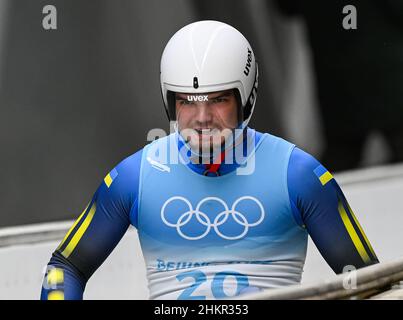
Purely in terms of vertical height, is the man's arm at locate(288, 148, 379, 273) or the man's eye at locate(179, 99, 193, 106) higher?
the man's eye at locate(179, 99, 193, 106)

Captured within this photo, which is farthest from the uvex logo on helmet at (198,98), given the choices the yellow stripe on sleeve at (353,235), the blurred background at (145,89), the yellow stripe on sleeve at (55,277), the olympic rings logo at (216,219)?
the blurred background at (145,89)

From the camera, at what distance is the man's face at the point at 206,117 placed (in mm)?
4133

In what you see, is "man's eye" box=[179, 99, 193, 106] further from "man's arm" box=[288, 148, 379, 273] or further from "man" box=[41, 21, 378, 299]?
"man's arm" box=[288, 148, 379, 273]

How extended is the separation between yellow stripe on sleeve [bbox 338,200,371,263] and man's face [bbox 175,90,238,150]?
53cm

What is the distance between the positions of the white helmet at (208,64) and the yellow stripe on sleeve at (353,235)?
52 cm

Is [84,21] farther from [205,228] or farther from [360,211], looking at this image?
[205,228]

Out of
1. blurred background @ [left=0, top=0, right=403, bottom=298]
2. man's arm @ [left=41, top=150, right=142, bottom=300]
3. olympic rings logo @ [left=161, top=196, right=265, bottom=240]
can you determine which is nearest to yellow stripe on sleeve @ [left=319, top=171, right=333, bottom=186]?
olympic rings logo @ [left=161, top=196, right=265, bottom=240]

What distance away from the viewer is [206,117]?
13.5 feet

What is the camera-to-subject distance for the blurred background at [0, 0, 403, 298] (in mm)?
8008

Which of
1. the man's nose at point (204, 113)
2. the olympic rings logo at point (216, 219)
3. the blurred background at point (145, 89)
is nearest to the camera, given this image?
the man's nose at point (204, 113)

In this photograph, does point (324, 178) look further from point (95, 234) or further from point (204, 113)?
point (95, 234)

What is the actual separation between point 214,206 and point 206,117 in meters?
0.38

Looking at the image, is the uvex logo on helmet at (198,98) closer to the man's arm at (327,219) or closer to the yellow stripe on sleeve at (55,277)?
the man's arm at (327,219)

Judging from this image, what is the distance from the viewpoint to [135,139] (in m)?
9.03
